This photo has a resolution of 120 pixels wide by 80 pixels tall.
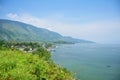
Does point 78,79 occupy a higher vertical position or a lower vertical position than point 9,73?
lower

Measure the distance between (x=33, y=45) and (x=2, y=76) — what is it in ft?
266

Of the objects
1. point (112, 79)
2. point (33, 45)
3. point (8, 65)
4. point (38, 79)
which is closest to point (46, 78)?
point (38, 79)

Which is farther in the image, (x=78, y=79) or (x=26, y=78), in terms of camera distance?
(x=78, y=79)

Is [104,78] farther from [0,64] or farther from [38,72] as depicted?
[0,64]

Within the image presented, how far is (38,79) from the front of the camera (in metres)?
14.7

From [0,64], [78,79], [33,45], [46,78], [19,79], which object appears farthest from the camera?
[33,45]

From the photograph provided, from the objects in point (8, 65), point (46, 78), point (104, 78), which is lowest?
point (104, 78)

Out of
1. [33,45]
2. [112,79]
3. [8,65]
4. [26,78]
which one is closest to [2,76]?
[26,78]

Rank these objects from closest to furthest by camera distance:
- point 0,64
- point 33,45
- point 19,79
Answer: point 19,79 < point 0,64 < point 33,45

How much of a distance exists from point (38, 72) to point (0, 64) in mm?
3482

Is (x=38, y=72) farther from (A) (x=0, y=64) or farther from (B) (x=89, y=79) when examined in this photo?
(B) (x=89, y=79)

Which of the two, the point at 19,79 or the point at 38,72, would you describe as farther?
the point at 38,72

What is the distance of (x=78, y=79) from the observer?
3978cm

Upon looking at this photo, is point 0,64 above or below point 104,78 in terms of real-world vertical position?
above
